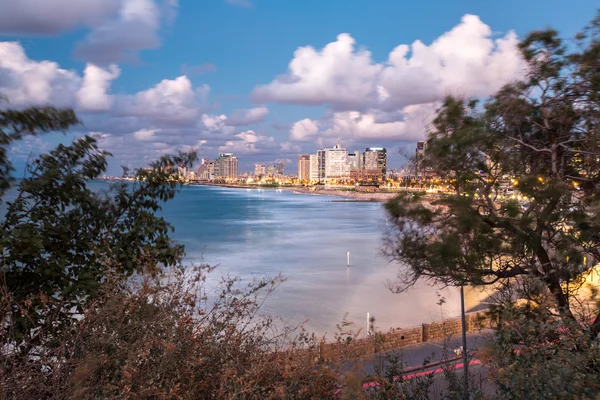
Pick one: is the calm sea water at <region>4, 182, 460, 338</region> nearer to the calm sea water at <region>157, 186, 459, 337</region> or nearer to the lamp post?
the calm sea water at <region>157, 186, 459, 337</region>

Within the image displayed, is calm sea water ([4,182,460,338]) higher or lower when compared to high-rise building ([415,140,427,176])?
lower

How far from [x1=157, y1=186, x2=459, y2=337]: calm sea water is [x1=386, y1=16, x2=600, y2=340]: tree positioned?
67.4 inches

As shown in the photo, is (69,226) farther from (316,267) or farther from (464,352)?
(316,267)

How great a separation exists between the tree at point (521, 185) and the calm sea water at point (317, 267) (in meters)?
1.71

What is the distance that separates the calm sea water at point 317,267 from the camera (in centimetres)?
2638

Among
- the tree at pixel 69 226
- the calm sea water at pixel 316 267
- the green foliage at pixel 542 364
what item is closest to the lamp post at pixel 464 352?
the green foliage at pixel 542 364

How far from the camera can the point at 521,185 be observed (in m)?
7.88

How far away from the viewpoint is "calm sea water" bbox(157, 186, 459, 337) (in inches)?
1038

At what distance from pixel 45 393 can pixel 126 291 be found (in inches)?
52.0

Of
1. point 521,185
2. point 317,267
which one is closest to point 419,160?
point 521,185

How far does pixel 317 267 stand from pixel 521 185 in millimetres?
35457

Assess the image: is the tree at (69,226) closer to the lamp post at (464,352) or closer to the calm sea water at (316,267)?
the calm sea water at (316,267)

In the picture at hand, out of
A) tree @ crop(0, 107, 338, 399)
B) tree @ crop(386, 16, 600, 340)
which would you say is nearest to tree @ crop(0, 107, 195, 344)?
tree @ crop(0, 107, 338, 399)

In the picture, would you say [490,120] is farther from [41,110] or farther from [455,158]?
[41,110]
